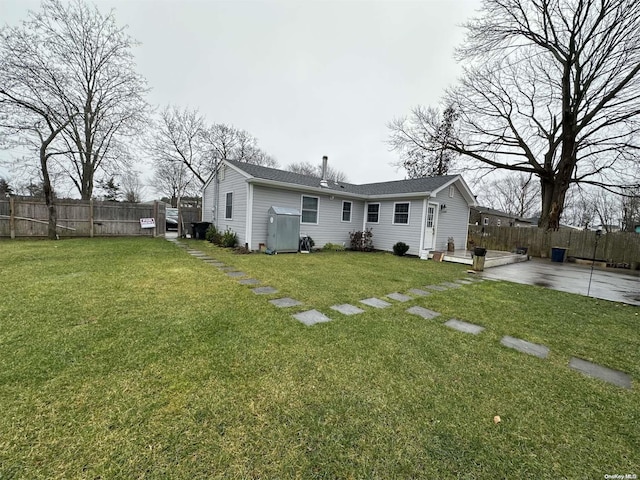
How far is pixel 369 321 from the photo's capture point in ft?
11.3

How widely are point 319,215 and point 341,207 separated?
1288 mm

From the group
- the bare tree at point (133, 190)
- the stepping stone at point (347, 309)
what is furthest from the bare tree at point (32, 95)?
the bare tree at point (133, 190)

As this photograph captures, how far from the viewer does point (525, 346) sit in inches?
119

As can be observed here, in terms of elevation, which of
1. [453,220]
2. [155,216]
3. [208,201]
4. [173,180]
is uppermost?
[173,180]

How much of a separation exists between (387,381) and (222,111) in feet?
70.4

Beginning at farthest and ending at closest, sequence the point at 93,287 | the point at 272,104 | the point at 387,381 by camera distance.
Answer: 1. the point at 272,104
2. the point at 93,287
3. the point at 387,381

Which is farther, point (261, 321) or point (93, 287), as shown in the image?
point (93, 287)

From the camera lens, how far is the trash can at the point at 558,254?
11.4 m

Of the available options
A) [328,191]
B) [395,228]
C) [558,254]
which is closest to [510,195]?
[558,254]

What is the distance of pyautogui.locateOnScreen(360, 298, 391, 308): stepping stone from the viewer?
413 centimetres

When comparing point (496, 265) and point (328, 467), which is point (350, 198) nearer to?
point (496, 265)

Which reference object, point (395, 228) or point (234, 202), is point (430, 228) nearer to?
point (395, 228)

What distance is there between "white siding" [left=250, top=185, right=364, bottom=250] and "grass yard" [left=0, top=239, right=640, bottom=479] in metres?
5.64

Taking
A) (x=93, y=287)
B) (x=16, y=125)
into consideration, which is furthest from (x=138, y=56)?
(x=93, y=287)
